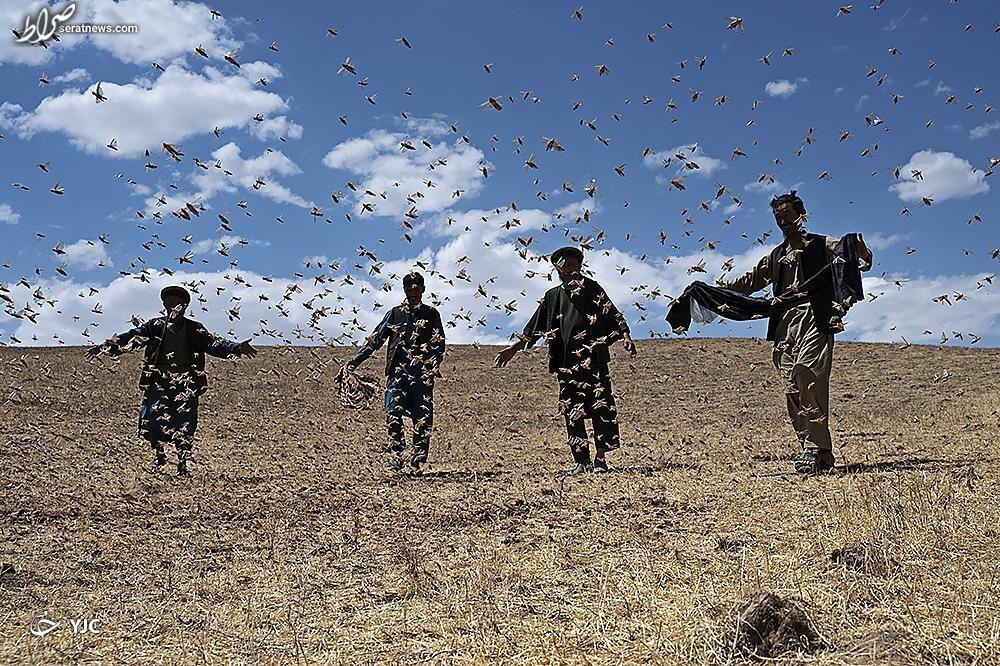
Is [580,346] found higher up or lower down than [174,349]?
lower down

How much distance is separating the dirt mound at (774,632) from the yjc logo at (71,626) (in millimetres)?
3035

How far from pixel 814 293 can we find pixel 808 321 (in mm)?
248

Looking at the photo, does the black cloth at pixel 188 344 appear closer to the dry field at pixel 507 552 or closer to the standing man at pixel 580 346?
the dry field at pixel 507 552

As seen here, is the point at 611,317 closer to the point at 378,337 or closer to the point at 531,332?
the point at 531,332

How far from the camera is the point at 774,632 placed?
3.40 meters

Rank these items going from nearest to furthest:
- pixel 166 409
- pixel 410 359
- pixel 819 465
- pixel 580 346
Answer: pixel 819 465
pixel 580 346
pixel 410 359
pixel 166 409

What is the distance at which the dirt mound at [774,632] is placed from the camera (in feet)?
11.0

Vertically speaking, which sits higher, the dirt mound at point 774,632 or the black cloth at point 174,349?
the black cloth at point 174,349

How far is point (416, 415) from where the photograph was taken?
9102 mm

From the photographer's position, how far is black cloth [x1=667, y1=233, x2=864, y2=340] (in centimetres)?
702

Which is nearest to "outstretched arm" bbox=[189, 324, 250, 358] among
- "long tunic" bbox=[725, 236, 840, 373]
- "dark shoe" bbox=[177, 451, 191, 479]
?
"dark shoe" bbox=[177, 451, 191, 479]

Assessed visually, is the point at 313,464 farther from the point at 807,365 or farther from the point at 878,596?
the point at 878,596

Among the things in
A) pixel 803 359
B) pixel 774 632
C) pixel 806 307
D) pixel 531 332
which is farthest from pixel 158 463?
pixel 774 632

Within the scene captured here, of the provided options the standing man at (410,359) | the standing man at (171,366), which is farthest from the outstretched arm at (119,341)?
the standing man at (410,359)
